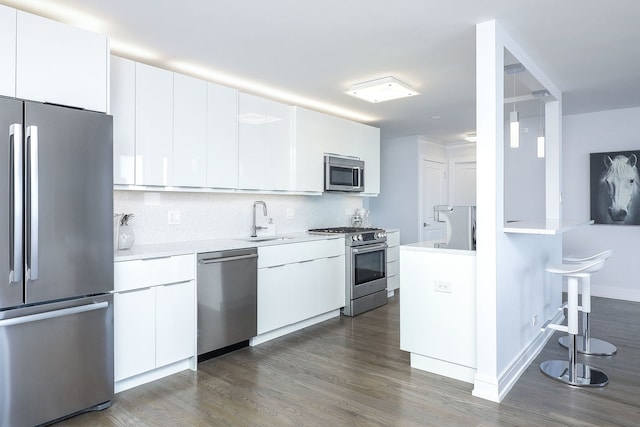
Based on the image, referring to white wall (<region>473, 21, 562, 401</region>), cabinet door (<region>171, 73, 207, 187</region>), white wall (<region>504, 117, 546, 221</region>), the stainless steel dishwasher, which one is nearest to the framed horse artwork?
white wall (<region>504, 117, 546, 221</region>)

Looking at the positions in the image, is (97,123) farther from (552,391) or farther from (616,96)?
(616,96)

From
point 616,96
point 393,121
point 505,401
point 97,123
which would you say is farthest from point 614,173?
point 97,123

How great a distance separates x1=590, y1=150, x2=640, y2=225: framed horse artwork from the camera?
5.16m

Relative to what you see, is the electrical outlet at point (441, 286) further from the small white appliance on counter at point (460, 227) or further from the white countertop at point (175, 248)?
the white countertop at point (175, 248)

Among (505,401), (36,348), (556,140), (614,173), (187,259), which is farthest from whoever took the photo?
(614,173)

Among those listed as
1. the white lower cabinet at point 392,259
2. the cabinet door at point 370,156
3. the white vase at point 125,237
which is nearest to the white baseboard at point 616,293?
the white lower cabinet at point 392,259

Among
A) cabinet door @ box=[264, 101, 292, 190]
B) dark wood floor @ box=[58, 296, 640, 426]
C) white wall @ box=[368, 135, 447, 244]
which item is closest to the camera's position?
dark wood floor @ box=[58, 296, 640, 426]

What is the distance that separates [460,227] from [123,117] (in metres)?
2.66

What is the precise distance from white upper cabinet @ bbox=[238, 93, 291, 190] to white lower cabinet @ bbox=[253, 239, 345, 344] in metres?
0.73

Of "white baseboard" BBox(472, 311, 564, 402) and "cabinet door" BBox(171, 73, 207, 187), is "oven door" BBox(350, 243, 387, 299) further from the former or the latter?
"cabinet door" BBox(171, 73, 207, 187)

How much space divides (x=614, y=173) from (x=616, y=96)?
1.16 m

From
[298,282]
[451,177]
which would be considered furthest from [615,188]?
[298,282]

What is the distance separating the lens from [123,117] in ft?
9.75

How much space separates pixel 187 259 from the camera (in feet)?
10.0
